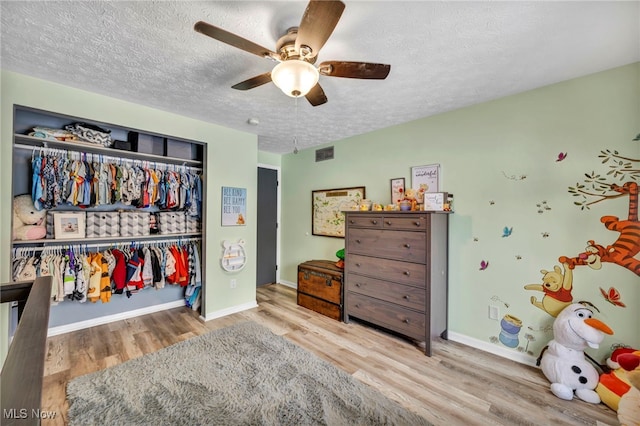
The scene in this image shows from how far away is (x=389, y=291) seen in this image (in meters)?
2.77

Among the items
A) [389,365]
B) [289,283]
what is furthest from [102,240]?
[389,365]

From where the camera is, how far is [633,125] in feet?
6.38

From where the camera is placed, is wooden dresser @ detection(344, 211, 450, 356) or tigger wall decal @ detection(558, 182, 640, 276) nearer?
tigger wall decal @ detection(558, 182, 640, 276)

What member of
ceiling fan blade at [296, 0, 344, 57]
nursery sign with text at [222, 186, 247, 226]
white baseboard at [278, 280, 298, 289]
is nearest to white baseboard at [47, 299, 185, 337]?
nursery sign with text at [222, 186, 247, 226]

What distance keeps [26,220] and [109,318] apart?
4.51ft

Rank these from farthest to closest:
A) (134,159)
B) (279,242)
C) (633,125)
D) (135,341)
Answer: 1. (279,242)
2. (134,159)
3. (135,341)
4. (633,125)

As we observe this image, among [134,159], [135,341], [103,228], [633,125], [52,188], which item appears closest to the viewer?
[633,125]

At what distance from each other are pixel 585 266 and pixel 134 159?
4560mm

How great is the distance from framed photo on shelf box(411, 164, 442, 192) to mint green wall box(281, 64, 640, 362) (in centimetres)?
6

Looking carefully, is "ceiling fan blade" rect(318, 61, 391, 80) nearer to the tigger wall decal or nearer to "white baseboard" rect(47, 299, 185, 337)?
the tigger wall decal

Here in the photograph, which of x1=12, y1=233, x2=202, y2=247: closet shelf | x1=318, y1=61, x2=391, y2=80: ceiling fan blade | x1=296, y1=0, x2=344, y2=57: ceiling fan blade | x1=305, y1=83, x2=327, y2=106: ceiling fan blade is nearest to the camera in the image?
x1=296, y1=0, x2=344, y2=57: ceiling fan blade

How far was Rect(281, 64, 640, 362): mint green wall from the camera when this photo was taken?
2.01m

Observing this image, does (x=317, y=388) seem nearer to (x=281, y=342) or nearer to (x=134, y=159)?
(x=281, y=342)

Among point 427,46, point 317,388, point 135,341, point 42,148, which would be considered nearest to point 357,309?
point 317,388
